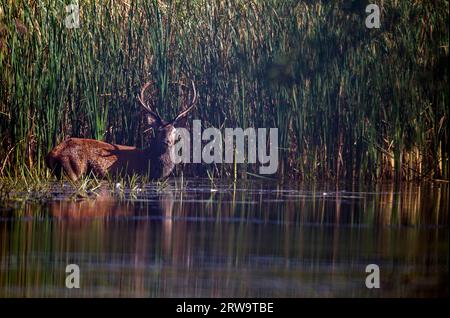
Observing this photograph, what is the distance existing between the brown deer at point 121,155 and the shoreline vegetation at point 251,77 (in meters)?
0.24

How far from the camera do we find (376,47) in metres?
13.0

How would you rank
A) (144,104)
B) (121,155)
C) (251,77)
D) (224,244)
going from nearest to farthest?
(224,244) → (121,155) → (144,104) → (251,77)

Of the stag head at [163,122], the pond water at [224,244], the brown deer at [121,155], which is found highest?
the stag head at [163,122]

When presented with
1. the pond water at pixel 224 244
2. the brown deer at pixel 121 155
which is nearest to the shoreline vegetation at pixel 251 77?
the brown deer at pixel 121 155

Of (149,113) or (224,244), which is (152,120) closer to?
(149,113)

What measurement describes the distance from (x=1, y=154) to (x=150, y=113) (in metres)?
1.92

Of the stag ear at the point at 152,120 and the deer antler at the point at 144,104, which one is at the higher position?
the deer antler at the point at 144,104

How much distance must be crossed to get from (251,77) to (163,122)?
1.11m

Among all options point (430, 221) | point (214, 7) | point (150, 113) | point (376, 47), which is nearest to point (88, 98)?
point (150, 113)

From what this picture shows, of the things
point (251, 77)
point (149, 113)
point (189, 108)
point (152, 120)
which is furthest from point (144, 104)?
point (251, 77)

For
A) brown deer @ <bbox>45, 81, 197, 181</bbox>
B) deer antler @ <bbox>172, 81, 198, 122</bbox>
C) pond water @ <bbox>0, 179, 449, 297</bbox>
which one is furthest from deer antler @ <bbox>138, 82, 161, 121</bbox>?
pond water @ <bbox>0, 179, 449, 297</bbox>

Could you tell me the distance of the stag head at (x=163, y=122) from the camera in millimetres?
13438

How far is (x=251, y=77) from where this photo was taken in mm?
13570

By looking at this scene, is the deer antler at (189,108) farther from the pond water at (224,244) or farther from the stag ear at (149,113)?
the pond water at (224,244)
